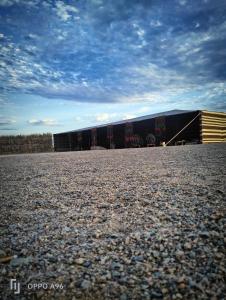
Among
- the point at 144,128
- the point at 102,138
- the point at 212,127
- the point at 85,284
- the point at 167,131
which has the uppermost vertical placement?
the point at 144,128

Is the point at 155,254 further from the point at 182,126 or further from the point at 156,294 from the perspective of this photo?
the point at 182,126

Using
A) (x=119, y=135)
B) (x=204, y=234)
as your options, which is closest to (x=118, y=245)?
(x=204, y=234)

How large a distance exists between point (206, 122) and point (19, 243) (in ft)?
55.6

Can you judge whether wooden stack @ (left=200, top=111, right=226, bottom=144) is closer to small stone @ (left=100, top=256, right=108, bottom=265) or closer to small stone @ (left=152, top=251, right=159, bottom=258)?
small stone @ (left=152, top=251, right=159, bottom=258)

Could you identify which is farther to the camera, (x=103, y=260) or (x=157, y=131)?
(x=157, y=131)

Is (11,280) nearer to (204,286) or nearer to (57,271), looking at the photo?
(57,271)

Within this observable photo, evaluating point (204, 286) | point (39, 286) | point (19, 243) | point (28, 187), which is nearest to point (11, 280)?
point (39, 286)

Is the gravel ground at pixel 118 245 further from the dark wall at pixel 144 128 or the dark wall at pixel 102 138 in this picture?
the dark wall at pixel 102 138

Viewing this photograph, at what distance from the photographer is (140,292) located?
1.19 m

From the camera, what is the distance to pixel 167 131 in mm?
17594

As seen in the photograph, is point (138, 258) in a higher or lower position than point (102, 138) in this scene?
lower

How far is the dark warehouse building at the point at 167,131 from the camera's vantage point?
16312 mm

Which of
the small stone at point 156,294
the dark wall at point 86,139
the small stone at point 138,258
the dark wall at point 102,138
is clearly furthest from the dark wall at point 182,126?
the small stone at point 156,294

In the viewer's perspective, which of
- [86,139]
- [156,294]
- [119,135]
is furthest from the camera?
[86,139]
